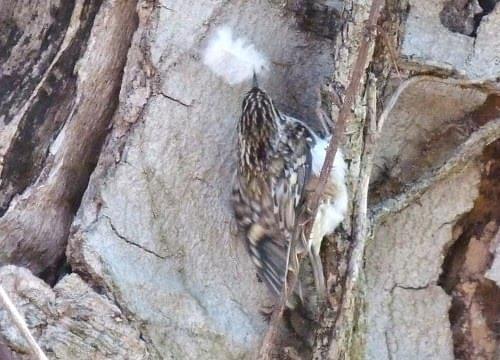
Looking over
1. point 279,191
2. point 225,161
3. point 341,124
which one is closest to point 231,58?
point 225,161

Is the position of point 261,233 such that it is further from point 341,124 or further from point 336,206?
point 341,124

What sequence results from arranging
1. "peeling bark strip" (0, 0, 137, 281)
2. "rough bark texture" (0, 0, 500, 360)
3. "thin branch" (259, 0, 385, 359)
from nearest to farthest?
"thin branch" (259, 0, 385, 359)
"rough bark texture" (0, 0, 500, 360)
"peeling bark strip" (0, 0, 137, 281)

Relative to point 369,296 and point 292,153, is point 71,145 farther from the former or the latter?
point 369,296

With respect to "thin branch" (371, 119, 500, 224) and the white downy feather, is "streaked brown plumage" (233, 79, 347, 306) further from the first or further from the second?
"thin branch" (371, 119, 500, 224)

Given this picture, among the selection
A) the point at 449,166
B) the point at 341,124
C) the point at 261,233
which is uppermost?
the point at 449,166

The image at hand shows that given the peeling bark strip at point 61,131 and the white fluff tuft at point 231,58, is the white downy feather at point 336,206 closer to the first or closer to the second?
the white fluff tuft at point 231,58

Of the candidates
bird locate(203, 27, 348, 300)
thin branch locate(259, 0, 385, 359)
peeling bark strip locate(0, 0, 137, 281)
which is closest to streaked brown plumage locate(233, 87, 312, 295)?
bird locate(203, 27, 348, 300)
